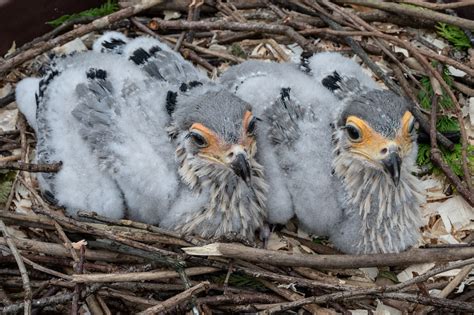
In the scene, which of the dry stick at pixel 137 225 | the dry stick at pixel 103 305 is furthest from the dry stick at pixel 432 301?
the dry stick at pixel 103 305

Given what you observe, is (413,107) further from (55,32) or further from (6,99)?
(6,99)

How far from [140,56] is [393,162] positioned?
151 cm

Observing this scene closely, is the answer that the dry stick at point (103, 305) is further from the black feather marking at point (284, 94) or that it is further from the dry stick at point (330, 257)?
the black feather marking at point (284, 94)

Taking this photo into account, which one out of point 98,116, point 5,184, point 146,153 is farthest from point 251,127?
point 5,184

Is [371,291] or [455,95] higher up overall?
[455,95]

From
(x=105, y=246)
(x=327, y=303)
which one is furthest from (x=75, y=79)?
(x=327, y=303)

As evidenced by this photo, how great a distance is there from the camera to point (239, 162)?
121 inches

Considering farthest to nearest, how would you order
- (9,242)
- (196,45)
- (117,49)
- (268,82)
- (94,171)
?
(196,45) < (117,49) < (268,82) < (94,171) < (9,242)

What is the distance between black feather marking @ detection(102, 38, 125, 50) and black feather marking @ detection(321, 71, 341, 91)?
1.19 metres

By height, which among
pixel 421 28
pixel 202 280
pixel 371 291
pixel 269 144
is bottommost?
pixel 202 280

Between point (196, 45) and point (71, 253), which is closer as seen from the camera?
point (71, 253)

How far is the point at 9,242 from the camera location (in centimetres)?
320

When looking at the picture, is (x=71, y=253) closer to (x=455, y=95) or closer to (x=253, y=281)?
(x=253, y=281)

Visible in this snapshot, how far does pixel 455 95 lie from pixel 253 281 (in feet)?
5.61
